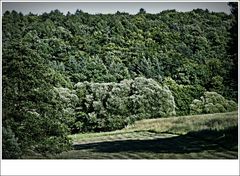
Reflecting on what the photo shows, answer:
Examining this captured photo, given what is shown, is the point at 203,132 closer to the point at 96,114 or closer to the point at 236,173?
the point at 236,173

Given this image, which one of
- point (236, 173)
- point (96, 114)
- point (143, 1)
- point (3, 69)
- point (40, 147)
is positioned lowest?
point (236, 173)

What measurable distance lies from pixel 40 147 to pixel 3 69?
4.28 ft

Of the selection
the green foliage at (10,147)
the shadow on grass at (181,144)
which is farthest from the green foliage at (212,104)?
the green foliage at (10,147)

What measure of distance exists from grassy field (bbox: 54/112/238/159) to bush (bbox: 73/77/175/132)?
124 millimetres

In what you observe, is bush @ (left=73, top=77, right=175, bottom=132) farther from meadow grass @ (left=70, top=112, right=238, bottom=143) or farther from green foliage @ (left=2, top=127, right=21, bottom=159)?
green foliage @ (left=2, top=127, right=21, bottom=159)

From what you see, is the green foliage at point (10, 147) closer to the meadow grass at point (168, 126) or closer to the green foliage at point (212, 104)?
the meadow grass at point (168, 126)

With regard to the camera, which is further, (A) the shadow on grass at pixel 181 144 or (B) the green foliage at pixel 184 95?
(B) the green foliage at pixel 184 95

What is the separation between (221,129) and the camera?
691 cm

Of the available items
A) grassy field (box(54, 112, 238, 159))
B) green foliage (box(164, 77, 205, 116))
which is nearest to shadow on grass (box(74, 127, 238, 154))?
grassy field (box(54, 112, 238, 159))

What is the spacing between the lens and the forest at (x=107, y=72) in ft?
23.3

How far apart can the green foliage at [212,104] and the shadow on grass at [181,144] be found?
0.32 m

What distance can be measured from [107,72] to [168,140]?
4.58 feet

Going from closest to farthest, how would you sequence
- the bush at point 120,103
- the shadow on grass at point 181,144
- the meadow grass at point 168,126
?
the shadow on grass at point 181,144
the meadow grass at point 168,126
the bush at point 120,103

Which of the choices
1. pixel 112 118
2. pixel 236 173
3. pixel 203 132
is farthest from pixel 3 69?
pixel 236 173
